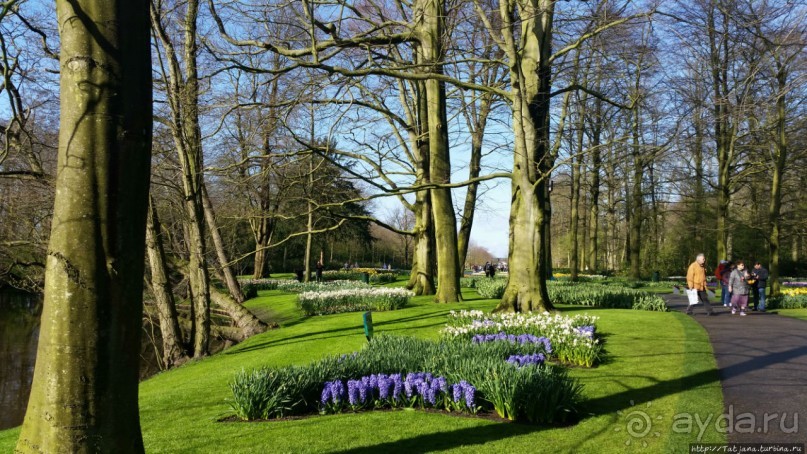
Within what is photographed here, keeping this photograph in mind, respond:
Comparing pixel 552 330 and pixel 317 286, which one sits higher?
pixel 317 286

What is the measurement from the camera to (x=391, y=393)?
651cm

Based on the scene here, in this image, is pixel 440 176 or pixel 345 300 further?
pixel 345 300

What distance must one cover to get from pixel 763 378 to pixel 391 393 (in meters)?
4.55

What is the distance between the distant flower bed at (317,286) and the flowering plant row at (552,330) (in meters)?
11.6

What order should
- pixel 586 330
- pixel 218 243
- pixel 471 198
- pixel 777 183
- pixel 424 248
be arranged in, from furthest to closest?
pixel 471 198, pixel 424 248, pixel 777 183, pixel 218 243, pixel 586 330

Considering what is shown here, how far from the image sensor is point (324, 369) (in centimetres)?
665

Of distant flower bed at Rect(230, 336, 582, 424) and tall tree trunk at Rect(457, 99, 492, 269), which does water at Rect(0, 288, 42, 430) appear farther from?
tall tree trunk at Rect(457, 99, 492, 269)

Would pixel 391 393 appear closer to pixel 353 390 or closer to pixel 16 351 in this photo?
pixel 353 390

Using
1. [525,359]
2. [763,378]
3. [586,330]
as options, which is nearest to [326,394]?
[525,359]

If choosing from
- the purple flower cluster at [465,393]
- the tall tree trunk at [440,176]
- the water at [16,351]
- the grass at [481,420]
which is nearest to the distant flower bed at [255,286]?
the water at [16,351]

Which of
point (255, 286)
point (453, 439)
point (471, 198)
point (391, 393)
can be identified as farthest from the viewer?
point (255, 286)

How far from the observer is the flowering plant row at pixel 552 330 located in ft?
27.7

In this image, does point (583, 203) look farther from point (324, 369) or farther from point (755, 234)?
point (324, 369)

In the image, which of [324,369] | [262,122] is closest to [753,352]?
[324,369]
